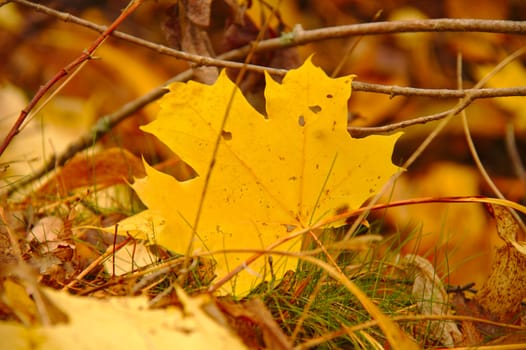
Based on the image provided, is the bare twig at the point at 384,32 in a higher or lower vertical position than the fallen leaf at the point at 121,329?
higher

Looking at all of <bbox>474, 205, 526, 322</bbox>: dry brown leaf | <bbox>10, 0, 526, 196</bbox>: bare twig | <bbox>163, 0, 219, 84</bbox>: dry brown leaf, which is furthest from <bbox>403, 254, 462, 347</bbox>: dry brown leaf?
<bbox>163, 0, 219, 84</bbox>: dry brown leaf

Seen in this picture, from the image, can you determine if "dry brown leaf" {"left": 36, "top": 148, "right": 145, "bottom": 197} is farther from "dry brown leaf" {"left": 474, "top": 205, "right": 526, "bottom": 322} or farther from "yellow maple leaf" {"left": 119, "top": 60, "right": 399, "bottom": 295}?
"dry brown leaf" {"left": 474, "top": 205, "right": 526, "bottom": 322}

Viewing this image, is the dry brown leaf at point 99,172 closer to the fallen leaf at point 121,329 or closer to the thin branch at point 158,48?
the thin branch at point 158,48

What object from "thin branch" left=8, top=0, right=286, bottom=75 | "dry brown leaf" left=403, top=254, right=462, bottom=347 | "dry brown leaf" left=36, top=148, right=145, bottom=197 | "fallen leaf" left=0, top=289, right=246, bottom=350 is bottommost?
"dry brown leaf" left=403, top=254, right=462, bottom=347

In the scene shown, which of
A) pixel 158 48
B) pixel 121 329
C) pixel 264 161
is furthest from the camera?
pixel 158 48

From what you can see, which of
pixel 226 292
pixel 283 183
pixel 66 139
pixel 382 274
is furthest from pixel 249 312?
pixel 66 139

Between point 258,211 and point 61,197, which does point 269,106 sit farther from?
point 61,197

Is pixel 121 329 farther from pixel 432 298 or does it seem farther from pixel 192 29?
pixel 192 29

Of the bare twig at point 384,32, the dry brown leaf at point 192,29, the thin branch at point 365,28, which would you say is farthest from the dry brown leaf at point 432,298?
the dry brown leaf at point 192,29

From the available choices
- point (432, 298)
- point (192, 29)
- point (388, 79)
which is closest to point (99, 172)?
point (192, 29)
